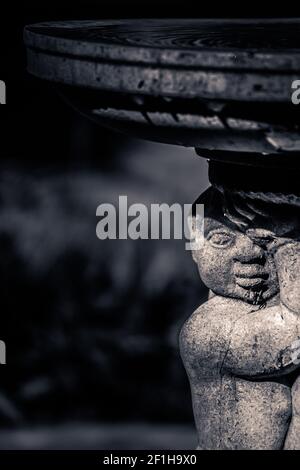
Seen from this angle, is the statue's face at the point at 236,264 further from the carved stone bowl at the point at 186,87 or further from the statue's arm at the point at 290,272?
the carved stone bowl at the point at 186,87

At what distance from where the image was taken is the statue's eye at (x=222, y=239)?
1.60m

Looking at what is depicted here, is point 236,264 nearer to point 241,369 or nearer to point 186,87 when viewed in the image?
point 241,369

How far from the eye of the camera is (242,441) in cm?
164

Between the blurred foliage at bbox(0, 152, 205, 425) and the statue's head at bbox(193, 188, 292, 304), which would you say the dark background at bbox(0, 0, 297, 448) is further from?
the statue's head at bbox(193, 188, 292, 304)

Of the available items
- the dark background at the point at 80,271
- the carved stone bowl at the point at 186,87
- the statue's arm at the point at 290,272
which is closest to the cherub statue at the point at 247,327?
the statue's arm at the point at 290,272

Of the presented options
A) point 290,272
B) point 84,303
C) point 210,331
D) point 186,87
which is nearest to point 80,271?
point 84,303

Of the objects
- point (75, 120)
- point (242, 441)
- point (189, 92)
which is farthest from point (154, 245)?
point (189, 92)

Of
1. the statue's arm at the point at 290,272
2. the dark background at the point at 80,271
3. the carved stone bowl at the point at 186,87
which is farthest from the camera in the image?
the dark background at the point at 80,271

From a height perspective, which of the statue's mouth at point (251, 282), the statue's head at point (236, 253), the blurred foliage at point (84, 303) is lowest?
the blurred foliage at point (84, 303)

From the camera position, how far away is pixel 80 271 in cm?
295

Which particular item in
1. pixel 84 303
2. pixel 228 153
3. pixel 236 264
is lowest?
pixel 84 303

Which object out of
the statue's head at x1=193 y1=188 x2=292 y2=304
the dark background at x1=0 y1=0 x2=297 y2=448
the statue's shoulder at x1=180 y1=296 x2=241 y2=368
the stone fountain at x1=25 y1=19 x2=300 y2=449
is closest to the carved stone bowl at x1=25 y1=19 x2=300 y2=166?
the stone fountain at x1=25 y1=19 x2=300 y2=449

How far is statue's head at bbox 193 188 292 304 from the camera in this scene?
157 centimetres

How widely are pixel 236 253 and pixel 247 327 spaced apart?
115mm
